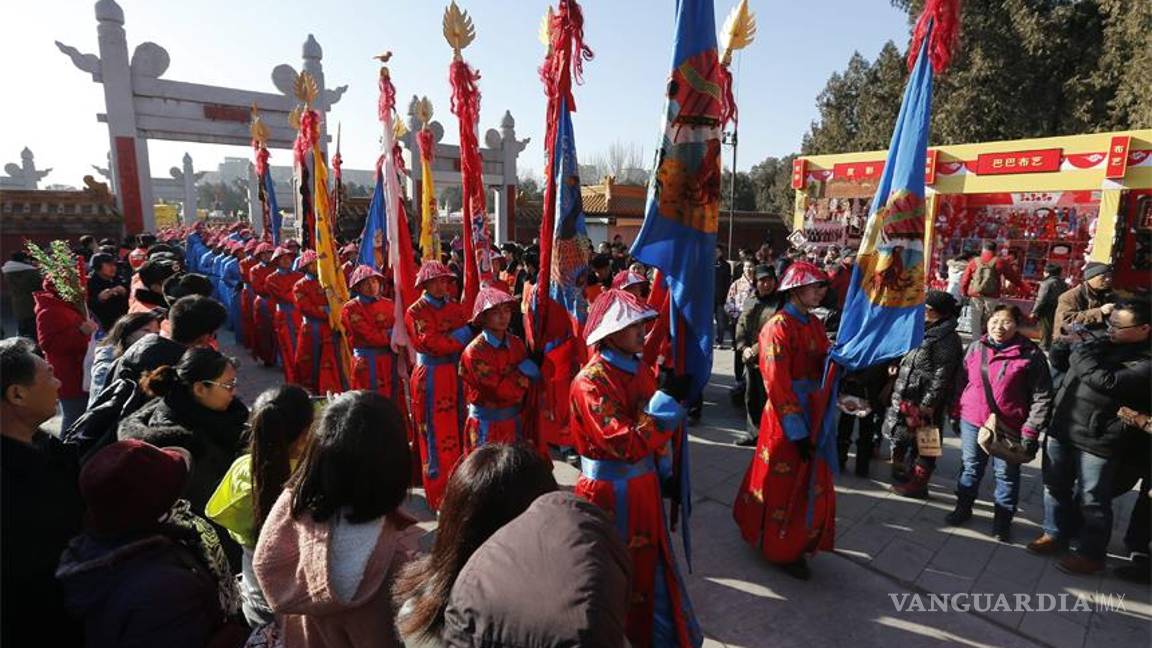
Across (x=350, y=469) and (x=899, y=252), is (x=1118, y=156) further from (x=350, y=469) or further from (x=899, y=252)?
(x=350, y=469)

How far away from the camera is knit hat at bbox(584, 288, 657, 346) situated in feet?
8.13

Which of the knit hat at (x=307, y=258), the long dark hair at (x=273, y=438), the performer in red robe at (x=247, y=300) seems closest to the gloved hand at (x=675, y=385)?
the long dark hair at (x=273, y=438)

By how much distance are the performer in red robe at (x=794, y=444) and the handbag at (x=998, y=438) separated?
1.10 metres

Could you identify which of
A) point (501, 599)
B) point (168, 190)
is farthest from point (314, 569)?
point (168, 190)

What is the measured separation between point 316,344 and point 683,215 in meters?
5.01

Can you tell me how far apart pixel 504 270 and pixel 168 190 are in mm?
33629

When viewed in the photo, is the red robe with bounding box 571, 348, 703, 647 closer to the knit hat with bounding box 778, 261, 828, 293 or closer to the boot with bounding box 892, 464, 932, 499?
the knit hat with bounding box 778, 261, 828, 293

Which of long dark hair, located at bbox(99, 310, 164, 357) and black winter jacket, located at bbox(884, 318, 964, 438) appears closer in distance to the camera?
long dark hair, located at bbox(99, 310, 164, 357)

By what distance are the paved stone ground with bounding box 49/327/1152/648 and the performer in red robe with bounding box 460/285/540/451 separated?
908mm

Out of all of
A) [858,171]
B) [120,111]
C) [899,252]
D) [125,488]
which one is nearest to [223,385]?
[125,488]

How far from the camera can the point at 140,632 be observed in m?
1.41

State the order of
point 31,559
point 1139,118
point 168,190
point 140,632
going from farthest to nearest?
point 168,190
point 1139,118
point 31,559
point 140,632

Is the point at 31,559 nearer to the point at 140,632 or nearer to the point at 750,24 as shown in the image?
the point at 140,632

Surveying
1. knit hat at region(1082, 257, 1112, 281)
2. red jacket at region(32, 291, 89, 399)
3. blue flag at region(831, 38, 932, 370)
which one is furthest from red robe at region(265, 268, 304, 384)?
knit hat at region(1082, 257, 1112, 281)
